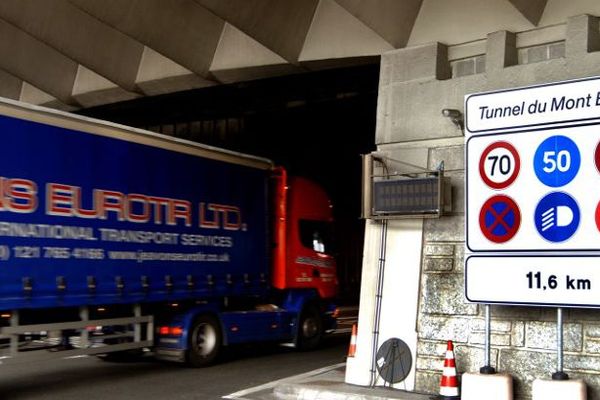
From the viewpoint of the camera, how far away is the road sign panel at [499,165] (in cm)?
834

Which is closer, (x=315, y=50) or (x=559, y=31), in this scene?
(x=559, y=31)

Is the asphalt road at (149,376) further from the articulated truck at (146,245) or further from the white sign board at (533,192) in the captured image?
the white sign board at (533,192)

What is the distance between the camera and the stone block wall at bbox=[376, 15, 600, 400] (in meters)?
8.24

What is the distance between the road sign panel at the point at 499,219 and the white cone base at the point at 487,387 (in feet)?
5.04

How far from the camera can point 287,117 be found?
2295 centimetres

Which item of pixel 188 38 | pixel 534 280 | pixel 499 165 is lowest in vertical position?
pixel 534 280

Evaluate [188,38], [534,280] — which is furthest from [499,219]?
[188,38]

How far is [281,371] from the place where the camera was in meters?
12.2

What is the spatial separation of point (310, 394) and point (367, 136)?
53.1 ft

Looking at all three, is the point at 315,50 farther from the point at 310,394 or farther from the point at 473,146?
the point at 310,394

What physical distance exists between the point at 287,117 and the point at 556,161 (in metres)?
15.4

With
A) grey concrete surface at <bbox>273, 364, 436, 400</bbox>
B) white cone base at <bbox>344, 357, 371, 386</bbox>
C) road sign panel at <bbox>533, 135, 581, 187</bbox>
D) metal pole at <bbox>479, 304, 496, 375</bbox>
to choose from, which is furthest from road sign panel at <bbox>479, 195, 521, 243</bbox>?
white cone base at <bbox>344, 357, 371, 386</bbox>

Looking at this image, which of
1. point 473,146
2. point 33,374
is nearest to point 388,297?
point 473,146

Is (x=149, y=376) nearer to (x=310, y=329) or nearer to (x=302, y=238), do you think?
(x=310, y=329)
